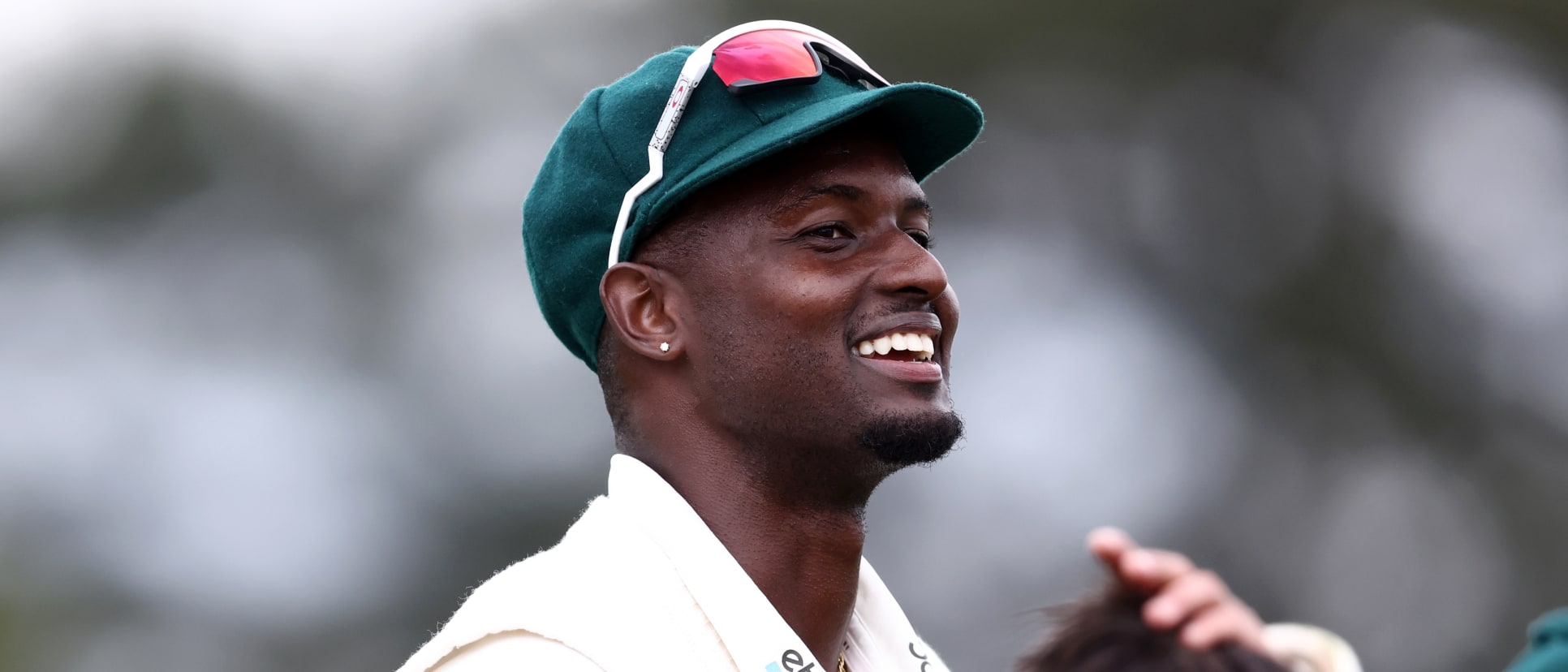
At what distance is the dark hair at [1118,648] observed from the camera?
199cm

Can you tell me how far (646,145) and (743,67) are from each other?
0.74ft

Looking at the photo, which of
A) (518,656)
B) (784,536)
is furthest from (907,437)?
(518,656)

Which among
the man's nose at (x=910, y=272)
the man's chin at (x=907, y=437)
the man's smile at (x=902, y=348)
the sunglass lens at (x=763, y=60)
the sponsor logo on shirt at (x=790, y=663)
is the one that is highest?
the sunglass lens at (x=763, y=60)

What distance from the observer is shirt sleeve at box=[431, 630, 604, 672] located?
277cm

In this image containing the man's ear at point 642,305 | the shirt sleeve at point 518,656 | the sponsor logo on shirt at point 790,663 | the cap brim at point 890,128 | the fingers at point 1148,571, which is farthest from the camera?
the man's ear at point 642,305

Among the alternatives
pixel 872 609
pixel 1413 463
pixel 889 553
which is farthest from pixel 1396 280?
pixel 872 609

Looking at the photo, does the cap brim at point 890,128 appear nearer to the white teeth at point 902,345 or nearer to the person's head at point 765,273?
the person's head at point 765,273

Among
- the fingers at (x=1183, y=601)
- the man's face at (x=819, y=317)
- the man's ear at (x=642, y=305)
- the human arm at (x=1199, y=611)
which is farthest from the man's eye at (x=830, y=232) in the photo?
the fingers at (x=1183, y=601)

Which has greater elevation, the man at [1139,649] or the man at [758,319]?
the man at [758,319]

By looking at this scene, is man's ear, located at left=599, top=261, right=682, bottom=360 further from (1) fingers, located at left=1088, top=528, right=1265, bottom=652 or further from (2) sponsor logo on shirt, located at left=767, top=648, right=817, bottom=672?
(1) fingers, located at left=1088, top=528, right=1265, bottom=652

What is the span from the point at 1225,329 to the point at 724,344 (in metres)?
9.57

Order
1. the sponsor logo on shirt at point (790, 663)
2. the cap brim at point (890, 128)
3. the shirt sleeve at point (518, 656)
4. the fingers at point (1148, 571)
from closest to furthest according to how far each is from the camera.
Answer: the fingers at point (1148, 571), the shirt sleeve at point (518, 656), the sponsor logo on shirt at point (790, 663), the cap brim at point (890, 128)

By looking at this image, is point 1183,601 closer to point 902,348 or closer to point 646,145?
A: point 902,348

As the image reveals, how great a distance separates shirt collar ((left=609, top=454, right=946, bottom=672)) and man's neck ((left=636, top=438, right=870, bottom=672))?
0.06m
